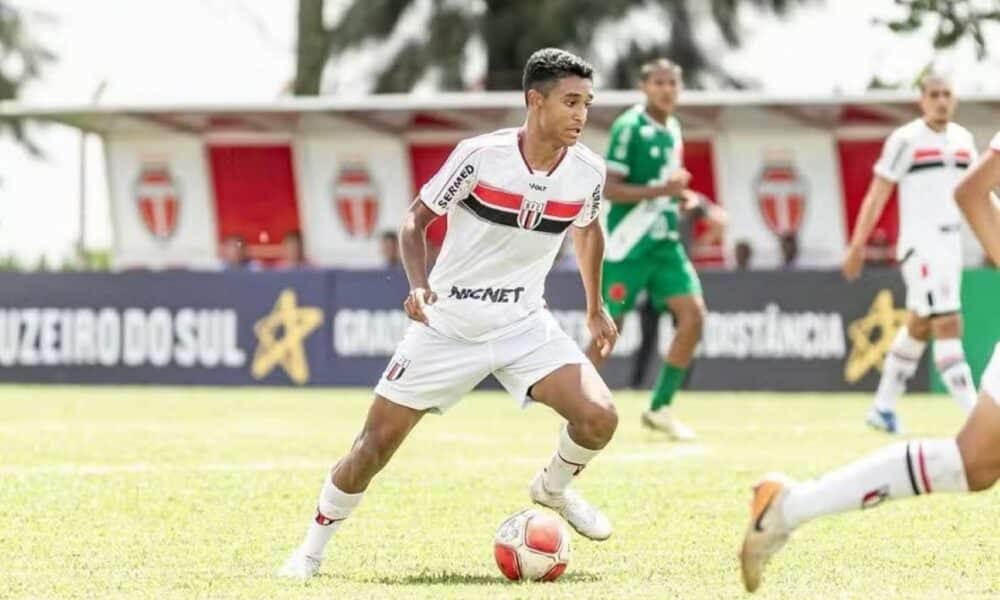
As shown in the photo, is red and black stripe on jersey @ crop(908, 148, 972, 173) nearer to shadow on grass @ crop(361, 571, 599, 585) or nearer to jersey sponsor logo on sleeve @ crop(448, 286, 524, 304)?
jersey sponsor logo on sleeve @ crop(448, 286, 524, 304)

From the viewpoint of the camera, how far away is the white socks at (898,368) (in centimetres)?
1616

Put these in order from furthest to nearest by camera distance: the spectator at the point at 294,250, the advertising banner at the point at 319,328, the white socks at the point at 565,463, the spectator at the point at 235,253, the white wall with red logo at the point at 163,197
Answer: the white wall with red logo at the point at 163,197, the spectator at the point at 235,253, the spectator at the point at 294,250, the advertising banner at the point at 319,328, the white socks at the point at 565,463

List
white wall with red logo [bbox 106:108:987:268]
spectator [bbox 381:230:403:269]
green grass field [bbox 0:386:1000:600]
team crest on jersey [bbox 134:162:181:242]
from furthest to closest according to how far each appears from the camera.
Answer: team crest on jersey [bbox 134:162:181:242] → white wall with red logo [bbox 106:108:987:268] → spectator [bbox 381:230:403:269] → green grass field [bbox 0:386:1000:600]

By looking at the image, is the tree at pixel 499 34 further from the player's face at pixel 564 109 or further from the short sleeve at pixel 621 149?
the player's face at pixel 564 109

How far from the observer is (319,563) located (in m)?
8.60

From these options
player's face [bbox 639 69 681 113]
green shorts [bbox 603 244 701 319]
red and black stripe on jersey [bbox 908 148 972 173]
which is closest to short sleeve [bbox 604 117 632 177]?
player's face [bbox 639 69 681 113]

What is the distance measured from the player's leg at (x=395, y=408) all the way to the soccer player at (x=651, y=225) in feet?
21.1

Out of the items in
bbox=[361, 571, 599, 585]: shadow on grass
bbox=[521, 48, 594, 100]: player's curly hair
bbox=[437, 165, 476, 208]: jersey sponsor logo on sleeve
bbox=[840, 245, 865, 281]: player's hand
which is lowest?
bbox=[840, 245, 865, 281]: player's hand

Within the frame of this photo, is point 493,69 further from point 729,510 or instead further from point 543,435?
point 729,510

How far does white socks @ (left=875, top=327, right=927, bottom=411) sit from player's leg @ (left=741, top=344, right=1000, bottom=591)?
A: 926 cm

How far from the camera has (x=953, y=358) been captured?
1524 cm

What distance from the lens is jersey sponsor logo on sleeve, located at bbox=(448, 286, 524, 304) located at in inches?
349

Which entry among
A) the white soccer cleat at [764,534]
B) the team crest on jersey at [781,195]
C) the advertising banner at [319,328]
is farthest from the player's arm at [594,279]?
the team crest on jersey at [781,195]

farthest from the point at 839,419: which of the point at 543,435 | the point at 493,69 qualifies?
the point at 493,69
